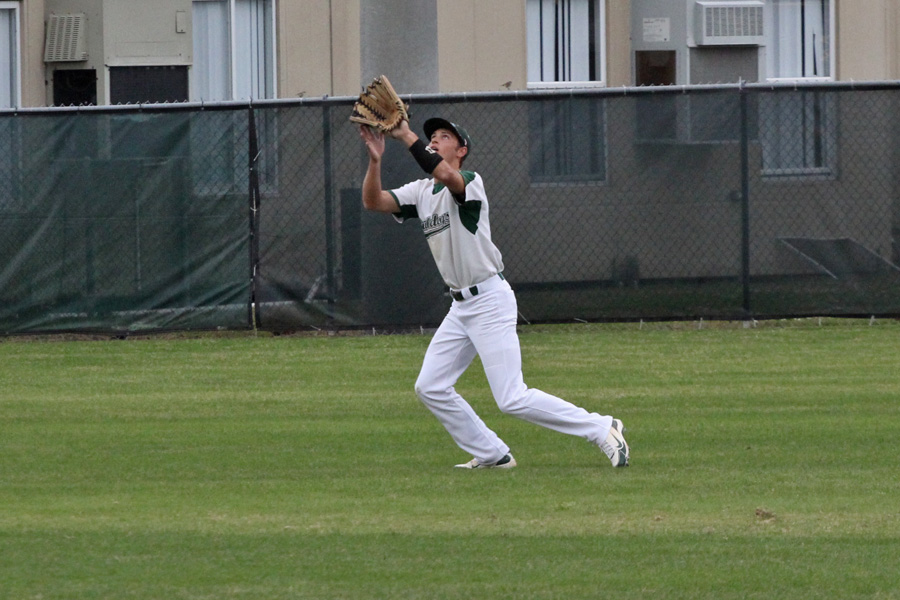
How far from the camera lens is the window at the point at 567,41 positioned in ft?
69.1

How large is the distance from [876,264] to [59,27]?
1109 cm

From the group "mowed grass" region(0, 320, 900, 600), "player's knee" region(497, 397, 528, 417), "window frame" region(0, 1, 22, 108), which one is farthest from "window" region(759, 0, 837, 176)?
"window frame" region(0, 1, 22, 108)

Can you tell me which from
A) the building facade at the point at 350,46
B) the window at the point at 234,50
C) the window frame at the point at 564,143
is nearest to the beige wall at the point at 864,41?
the building facade at the point at 350,46

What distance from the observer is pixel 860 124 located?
14383 mm

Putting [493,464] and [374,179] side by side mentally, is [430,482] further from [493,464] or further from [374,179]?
[374,179]

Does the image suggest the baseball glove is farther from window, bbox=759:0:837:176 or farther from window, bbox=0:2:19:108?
window, bbox=0:2:19:108

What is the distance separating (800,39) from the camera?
70.8ft

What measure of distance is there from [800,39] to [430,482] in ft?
51.1

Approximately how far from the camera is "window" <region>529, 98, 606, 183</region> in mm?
14266

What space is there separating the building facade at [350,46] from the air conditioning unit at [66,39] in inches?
0.5

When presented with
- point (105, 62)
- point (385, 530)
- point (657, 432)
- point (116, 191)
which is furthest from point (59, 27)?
point (385, 530)

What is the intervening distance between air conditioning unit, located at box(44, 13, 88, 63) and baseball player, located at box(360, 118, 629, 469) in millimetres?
12498

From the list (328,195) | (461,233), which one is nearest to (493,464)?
(461,233)

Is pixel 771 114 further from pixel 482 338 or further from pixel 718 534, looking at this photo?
pixel 718 534
